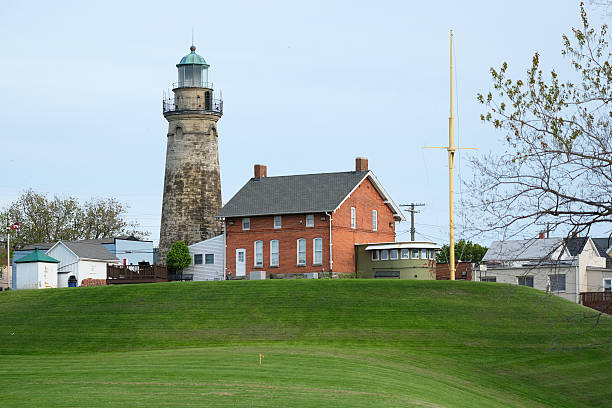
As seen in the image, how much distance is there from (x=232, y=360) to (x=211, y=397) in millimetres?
8371

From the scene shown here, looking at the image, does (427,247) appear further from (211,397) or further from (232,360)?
(211,397)

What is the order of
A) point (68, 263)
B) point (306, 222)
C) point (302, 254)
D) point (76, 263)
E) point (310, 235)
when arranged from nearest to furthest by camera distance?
point (302, 254), point (310, 235), point (306, 222), point (76, 263), point (68, 263)

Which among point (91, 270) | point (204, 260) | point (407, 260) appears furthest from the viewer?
point (91, 270)

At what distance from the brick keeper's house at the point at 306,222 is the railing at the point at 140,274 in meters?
5.35

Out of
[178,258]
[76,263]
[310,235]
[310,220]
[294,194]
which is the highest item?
[294,194]

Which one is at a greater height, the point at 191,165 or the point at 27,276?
the point at 191,165

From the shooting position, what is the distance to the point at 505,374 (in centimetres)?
3309

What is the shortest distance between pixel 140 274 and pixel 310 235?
13.2m

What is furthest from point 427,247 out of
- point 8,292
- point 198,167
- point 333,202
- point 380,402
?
point 380,402

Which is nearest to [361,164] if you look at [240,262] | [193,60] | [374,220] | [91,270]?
[374,220]

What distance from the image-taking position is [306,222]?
197ft

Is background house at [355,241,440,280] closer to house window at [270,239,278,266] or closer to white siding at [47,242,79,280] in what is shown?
house window at [270,239,278,266]

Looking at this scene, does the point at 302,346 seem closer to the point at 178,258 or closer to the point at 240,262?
the point at 240,262

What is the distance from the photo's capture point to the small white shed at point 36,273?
57.9 m
